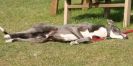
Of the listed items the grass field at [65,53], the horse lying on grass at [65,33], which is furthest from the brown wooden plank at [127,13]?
the horse lying on grass at [65,33]

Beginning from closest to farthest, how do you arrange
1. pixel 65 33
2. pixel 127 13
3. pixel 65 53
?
pixel 65 53 < pixel 65 33 < pixel 127 13

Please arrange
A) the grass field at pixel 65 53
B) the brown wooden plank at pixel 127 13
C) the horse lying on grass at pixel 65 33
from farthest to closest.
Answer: the brown wooden plank at pixel 127 13 → the horse lying on grass at pixel 65 33 → the grass field at pixel 65 53

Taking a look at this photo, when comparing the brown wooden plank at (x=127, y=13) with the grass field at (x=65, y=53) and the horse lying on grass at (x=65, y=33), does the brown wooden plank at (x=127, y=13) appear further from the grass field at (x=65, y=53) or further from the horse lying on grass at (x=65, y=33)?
the horse lying on grass at (x=65, y=33)

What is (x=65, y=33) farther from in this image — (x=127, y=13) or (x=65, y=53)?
(x=127, y=13)

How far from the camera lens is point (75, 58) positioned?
675 cm

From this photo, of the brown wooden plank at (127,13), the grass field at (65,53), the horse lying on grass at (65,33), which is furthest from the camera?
the brown wooden plank at (127,13)

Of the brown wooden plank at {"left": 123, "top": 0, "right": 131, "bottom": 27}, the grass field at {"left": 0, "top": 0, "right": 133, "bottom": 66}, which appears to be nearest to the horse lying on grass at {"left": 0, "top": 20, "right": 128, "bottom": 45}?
the grass field at {"left": 0, "top": 0, "right": 133, "bottom": 66}

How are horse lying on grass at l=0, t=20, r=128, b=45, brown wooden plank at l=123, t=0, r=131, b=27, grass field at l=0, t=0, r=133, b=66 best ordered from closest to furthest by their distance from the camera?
grass field at l=0, t=0, r=133, b=66
horse lying on grass at l=0, t=20, r=128, b=45
brown wooden plank at l=123, t=0, r=131, b=27

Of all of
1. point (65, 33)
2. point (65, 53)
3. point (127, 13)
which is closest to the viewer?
point (65, 53)

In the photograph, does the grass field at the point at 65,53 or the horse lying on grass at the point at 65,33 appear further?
the horse lying on grass at the point at 65,33

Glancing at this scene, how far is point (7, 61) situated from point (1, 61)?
101mm

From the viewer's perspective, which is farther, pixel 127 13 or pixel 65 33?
pixel 127 13

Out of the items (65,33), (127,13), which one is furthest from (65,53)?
(127,13)

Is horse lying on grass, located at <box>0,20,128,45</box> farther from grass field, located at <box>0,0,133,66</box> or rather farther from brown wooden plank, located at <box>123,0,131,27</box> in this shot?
brown wooden plank, located at <box>123,0,131,27</box>
